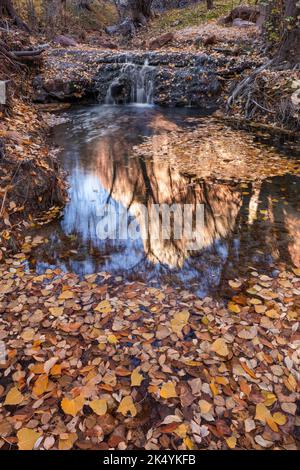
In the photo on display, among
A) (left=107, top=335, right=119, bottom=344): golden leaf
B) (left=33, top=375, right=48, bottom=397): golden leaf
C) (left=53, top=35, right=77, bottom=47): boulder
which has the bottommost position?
(left=33, top=375, right=48, bottom=397): golden leaf

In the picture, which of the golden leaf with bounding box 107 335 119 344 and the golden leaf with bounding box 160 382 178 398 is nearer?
the golden leaf with bounding box 160 382 178 398

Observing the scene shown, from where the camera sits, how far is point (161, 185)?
20.9 feet

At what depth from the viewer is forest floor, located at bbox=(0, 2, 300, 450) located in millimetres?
2209

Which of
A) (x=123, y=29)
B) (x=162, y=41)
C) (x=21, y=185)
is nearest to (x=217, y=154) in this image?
(x=21, y=185)

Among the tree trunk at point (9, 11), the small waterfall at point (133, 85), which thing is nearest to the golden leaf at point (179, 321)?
the small waterfall at point (133, 85)

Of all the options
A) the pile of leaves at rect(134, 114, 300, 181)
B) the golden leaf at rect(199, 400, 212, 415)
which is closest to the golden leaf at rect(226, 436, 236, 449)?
the golden leaf at rect(199, 400, 212, 415)

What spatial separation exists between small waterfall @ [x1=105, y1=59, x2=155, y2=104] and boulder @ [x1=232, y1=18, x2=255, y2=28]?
6136mm

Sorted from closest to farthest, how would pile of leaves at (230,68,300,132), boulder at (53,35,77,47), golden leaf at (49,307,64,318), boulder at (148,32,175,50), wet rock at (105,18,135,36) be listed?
golden leaf at (49,307,64,318) → pile of leaves at (230,68,300,132) → boulder at (148,32,175,50) → boulder at (53,35,77,47) → wet rock at (105,18,135,36)

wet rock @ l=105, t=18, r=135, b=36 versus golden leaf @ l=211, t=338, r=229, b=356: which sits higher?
wet rock @ l=105, t=18, r=135, b=36

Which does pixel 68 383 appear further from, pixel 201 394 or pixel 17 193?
pixel 17 193

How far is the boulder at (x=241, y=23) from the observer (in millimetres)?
16480

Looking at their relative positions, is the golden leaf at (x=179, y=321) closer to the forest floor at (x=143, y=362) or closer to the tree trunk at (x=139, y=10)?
the forest floor at (x=143, y=362)

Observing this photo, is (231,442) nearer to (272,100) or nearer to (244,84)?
(272,100)

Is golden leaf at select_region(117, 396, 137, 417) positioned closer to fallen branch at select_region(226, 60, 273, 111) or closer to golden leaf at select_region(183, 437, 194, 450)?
golden leaf at select_region(183, 437, 194, 450)
